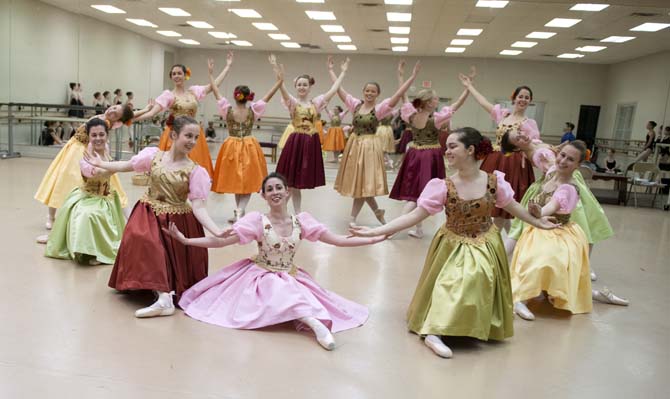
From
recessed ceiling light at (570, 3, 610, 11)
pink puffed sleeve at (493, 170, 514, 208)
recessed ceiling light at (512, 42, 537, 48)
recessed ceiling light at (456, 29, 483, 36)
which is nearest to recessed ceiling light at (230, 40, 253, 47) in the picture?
recessed ceiling light at (456, 29, 483, 36)

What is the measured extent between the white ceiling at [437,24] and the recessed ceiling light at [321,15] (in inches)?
2.4

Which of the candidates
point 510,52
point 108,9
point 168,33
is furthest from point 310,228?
point 108,9

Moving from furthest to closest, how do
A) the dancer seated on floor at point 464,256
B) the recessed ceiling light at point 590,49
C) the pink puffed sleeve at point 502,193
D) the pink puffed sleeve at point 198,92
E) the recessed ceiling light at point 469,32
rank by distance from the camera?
the recessed ceiling light at point 469,32, the recessed ceiling light at point 590,49, the pink puffed sleeve at point 198,92, the pink puffed sleeve at point 502,193, the dancer seated on floor at point 464,256

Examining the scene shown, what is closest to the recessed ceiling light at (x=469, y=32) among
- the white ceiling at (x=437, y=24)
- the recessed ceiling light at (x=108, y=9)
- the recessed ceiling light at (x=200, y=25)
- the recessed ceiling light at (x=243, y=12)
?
the white ceiling at (x=437, y=24)

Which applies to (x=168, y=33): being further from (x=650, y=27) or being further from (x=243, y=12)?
(x=650, y=27)

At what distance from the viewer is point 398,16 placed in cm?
895

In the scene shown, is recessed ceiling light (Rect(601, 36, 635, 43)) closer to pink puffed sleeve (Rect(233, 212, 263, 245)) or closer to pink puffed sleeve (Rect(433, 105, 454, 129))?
pink puffed sleeve (Rect(433, 105, 454, 129))

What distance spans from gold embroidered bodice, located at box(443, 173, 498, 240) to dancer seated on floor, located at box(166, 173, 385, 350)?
1.38ft

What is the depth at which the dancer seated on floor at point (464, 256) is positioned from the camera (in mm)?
2896

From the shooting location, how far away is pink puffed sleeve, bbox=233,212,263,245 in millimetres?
3059

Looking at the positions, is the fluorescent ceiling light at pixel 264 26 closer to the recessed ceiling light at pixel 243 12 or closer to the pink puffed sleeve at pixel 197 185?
the recessed ceiling light at pixel 243 12

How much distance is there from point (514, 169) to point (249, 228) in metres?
3.02

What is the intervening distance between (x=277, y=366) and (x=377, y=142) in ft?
11.7

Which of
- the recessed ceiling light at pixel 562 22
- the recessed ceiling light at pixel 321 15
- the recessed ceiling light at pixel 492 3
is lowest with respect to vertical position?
the recessed ceiling light at pixel 321 15
